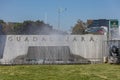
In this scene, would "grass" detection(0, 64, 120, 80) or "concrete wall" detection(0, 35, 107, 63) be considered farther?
"concrete wall" detection(0, 35, 107, 63)

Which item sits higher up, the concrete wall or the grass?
the concrete wall

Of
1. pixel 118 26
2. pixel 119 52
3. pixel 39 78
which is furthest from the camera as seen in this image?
pixel 118 26

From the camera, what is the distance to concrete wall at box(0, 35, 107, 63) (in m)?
28.9

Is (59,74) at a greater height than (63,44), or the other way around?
(63,44)

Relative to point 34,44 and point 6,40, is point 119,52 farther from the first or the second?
point 6,40

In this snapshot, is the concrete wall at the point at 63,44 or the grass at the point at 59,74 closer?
the grass at the point at 59,74

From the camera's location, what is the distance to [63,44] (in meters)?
Answer: 29.5

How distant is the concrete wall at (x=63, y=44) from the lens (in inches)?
1136

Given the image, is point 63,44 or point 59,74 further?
point 63,44

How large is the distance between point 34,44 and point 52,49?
5.66ft

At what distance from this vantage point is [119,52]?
92.5 ft

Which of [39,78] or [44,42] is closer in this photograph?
[39,78]

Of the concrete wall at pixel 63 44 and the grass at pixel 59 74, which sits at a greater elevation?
the concrete wall at pixel 63 44

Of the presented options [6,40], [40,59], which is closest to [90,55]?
[40,59]
